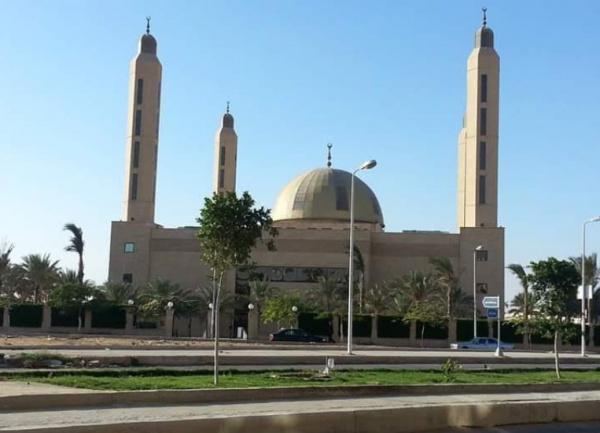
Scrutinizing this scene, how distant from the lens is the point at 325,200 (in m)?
71.9

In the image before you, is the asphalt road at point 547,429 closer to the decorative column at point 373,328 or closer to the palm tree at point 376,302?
the decorative column at point 373,328

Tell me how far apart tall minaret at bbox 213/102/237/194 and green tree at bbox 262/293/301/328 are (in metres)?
29.4

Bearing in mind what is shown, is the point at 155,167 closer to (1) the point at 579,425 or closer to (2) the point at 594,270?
(2) the point at 594,270

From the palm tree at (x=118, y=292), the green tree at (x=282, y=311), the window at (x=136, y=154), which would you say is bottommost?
the green tree at (x=282, y=311)

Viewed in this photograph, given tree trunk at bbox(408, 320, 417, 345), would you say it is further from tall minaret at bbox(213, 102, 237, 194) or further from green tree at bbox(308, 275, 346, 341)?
tall minaret at bbox(213, 102, 237, 194)

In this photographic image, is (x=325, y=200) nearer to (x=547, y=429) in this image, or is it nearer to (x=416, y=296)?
(x=416, y=296)

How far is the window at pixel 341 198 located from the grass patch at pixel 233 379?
172 ft

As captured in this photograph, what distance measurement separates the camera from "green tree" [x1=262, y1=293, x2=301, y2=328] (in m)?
49.4

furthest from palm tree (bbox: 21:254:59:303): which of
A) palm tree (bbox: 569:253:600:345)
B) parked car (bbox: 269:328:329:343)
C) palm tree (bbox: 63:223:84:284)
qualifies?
palm tree (bbox: 569:253:600:345)

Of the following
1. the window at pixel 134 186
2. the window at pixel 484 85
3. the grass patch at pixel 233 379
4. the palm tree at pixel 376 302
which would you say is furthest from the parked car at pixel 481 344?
the window at pixel 134 186

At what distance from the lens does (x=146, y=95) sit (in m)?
63.9

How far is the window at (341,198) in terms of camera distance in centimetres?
7175

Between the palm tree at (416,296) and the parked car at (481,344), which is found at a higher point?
the palm tree at (416,296)

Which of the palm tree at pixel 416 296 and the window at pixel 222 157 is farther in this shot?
the window at pixel 222 157
